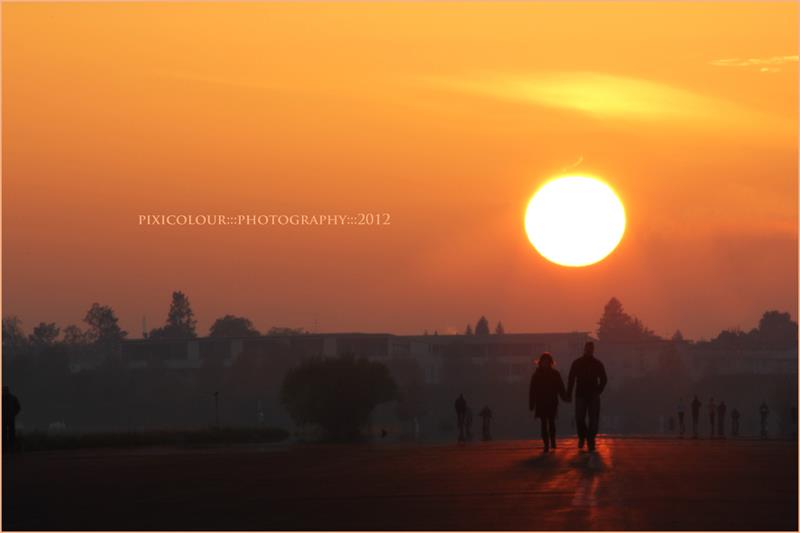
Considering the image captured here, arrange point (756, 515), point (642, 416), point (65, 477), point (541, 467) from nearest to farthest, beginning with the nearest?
point (756, 515)
point (541, 467)
point (65, 477)
point (642, 416)

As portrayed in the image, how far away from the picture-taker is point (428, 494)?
16391mm

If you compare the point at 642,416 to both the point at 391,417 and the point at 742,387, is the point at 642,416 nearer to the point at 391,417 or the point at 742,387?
the point at 742,387

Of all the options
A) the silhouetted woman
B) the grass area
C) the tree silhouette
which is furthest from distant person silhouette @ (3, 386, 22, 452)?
the tree silhouette

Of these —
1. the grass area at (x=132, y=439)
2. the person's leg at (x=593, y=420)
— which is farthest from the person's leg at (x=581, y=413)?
the grass area at (x=132, y=439)

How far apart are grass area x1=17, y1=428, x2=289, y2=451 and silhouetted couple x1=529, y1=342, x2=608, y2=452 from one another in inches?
978

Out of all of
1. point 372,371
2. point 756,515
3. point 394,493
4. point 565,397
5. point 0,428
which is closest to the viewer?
point 756,515

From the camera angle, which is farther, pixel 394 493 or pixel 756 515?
pixel 394 493

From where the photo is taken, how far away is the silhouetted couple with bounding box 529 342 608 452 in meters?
25.6

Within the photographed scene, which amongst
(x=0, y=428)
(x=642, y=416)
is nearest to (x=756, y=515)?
(x=0, y=428)

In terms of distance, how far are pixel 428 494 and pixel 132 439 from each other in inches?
1825

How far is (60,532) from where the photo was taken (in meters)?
13.5

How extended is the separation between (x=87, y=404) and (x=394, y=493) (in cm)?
18404

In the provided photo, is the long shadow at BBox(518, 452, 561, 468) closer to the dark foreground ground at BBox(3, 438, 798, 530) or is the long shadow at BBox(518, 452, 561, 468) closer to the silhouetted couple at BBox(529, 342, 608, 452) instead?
the dark foreground ground at BBox(3, 438, 798, 530)

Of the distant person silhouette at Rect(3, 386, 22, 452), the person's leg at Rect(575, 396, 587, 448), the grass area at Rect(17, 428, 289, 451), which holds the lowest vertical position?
the grass area at Rect(17, 428, 289, 451)
